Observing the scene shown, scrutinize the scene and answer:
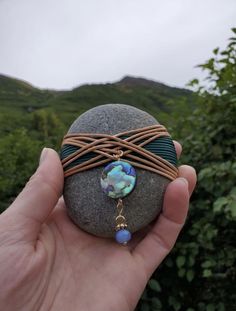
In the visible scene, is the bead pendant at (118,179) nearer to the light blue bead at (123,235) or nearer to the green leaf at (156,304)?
the light blue bead at (123,235)

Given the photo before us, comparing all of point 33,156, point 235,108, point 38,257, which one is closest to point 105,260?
point 38,257

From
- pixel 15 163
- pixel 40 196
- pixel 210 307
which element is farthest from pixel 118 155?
pixel 15 163

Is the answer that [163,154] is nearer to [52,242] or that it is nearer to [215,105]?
[52,242]

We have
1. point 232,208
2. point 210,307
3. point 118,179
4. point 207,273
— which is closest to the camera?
point 118,179

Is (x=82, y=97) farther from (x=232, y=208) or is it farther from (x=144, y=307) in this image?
(x=232, y=208)

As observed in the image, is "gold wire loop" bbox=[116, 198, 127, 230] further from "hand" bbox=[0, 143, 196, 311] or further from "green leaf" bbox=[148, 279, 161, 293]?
"green leaf" bbox=[148, 279, 161, 293]

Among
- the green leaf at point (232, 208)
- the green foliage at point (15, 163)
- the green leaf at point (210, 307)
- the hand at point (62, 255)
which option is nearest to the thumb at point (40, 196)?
the hand at point (62, 255)
